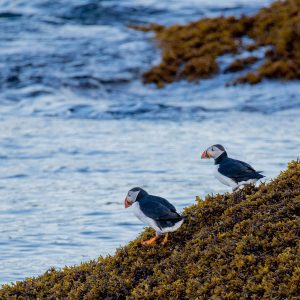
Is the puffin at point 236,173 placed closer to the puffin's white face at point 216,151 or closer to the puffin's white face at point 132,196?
the puffin's white face at point 216,151

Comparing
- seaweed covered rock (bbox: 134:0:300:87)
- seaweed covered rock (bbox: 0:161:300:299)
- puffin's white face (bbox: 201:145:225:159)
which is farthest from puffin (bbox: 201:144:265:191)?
seaweed covered rock (bbox: 134:0:300:87)

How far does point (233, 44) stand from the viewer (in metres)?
28.3

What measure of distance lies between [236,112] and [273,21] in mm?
7105

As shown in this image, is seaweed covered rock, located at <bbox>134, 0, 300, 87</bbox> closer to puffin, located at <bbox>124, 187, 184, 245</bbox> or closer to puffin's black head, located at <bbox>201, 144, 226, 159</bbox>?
puffin's black head, located at <bbox>201, 144, 226, 159</bbox>

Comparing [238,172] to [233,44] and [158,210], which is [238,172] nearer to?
[158,210]

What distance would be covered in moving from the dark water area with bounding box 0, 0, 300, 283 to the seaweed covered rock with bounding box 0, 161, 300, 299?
8.38 ft

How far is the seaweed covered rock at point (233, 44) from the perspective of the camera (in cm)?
2633

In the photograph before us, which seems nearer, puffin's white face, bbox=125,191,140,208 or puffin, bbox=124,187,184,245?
puffin, bbox=124,187,184,245

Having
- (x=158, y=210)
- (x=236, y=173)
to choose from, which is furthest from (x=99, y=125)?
(x=158, y=210)

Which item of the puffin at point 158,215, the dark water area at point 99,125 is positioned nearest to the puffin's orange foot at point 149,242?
the puffin at point 158,215

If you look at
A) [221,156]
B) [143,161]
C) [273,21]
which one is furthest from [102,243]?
[273,21]

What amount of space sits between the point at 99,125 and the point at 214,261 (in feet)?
48.3

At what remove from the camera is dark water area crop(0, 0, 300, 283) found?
42.9 feet

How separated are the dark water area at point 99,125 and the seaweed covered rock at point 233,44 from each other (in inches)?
20.3
